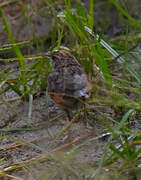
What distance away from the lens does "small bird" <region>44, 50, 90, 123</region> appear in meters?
3.25

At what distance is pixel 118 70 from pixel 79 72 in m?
1.38

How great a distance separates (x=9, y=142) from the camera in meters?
3.86

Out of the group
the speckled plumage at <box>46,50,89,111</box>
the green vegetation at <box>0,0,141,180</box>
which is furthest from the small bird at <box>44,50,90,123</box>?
the green vegetation at <box>0,0,141,180</box>

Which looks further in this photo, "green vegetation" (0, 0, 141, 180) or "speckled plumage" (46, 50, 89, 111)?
"speckled plumage" (46, 50, 89, 111)

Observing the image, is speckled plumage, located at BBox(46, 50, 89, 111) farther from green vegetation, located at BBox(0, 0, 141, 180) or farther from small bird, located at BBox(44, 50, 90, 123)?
green vegetation, located at BBox(0, 0, 141, 180)

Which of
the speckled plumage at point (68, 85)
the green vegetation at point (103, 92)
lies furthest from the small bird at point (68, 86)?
the green vegetation at point (103, 92)

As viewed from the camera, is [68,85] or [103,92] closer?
[68,85]

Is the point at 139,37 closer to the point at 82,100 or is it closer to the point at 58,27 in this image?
the point at 58,27

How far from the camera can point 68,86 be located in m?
3.25

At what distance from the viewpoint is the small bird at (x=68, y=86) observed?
10.7 feet

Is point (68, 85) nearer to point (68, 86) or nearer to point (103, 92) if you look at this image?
point (68, 86)

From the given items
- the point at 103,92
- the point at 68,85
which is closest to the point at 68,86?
the point at 68,85

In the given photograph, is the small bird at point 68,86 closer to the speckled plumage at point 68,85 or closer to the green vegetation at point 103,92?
the speckled plumage at point 68,85

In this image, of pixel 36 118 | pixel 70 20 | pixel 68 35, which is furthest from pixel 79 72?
pixel 68 35
